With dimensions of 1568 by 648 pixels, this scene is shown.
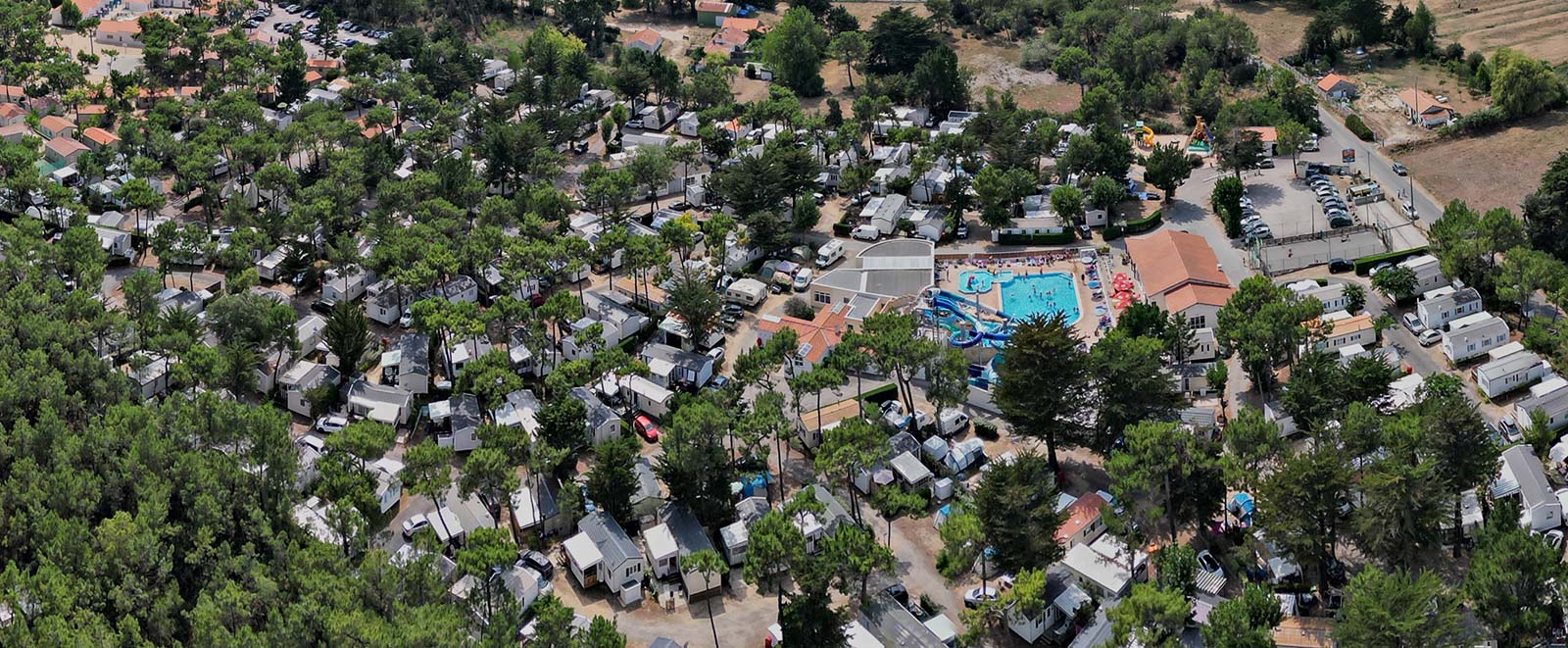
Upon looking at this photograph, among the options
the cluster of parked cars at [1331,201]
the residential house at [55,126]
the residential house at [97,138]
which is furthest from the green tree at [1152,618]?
the residential house at [55,126]

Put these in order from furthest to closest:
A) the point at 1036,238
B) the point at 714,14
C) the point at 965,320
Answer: the point at 714,14, the point at 1036,238, the point at 965,320

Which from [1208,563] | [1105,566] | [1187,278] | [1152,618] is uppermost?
[1152,618]

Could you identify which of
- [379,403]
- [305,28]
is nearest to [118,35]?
[305,28]

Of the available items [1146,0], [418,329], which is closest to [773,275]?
[418,329]

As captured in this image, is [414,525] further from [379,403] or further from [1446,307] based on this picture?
[1446,307]

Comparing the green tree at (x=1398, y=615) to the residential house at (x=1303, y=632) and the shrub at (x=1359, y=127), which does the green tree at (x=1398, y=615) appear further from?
the shrub at (x=1359, y=127)

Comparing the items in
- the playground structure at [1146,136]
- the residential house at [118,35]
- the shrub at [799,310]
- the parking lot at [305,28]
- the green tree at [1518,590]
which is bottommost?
the parking lot at [305,28]

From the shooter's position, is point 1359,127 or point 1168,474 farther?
point 1359,127
